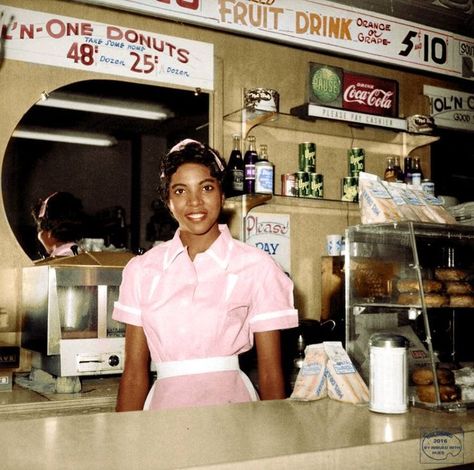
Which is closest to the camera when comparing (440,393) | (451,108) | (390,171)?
(440,393)

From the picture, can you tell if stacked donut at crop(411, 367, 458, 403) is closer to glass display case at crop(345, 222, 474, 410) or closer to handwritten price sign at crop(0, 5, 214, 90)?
glass display case at crop(345, 222, 474, 410)

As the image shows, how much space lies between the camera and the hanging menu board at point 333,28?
3.02 metres

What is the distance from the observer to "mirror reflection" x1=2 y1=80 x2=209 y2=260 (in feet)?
8.96

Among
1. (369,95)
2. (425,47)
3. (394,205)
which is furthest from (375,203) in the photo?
(425,47)

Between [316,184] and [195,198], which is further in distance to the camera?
[316,184]

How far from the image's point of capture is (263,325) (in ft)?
5.94

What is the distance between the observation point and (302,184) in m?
3.30

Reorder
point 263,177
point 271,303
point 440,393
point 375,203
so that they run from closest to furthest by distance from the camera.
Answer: point 440,393, point 375,203, point 271,303, point 263,177

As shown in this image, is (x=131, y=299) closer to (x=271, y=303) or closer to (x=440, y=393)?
(x=271, y=303)


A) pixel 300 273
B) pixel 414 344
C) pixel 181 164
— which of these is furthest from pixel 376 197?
pixel 300 273

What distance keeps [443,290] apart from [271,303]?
55 centimetres

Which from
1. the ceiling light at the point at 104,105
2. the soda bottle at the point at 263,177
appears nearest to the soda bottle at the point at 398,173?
the soda bottle at the point at 263,177

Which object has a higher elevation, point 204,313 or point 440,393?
point 204,313

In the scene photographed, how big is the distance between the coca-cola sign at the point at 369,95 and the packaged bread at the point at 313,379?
7.02 ft
